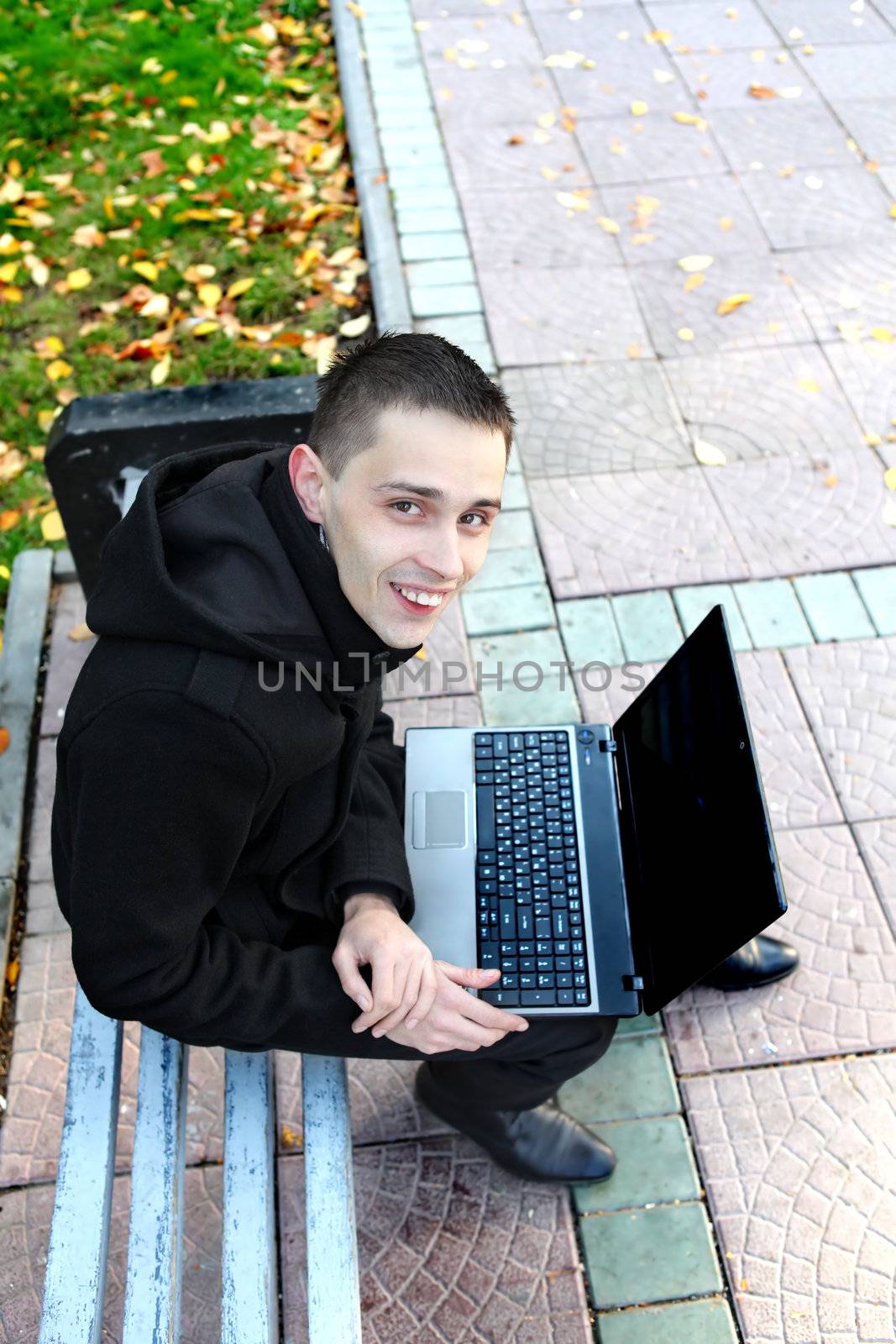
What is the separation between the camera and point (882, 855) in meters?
2.97

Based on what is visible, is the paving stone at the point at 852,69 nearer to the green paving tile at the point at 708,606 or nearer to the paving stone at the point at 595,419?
the paving stone at the point at 595,419

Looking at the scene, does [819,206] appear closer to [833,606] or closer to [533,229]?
[533,229]

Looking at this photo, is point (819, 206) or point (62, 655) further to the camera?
point (819, 206)

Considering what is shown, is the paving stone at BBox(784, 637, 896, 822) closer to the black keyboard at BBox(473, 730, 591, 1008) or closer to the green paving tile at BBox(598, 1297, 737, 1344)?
the black keyboard at BBox(473, 730, 591, 1008)

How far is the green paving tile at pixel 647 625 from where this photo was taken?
3402 millimetres

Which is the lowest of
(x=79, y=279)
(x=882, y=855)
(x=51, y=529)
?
(x=882, y=855)

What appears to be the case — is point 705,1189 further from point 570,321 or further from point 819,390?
point 570,321

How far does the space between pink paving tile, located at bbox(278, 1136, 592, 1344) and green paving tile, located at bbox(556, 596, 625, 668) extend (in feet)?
5.03

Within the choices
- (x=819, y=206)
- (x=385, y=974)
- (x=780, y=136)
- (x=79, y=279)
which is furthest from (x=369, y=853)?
(x=780, y=136)

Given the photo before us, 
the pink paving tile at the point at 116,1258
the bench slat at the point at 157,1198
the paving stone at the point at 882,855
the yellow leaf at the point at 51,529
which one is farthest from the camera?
the yellow leaf at the point at 51,529

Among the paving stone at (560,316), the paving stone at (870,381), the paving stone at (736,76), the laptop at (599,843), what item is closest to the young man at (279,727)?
the laptop at (599,843)

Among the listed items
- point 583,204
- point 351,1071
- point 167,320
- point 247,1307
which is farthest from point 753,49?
point 247,1307

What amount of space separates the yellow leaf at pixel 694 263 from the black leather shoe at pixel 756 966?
3.07 m

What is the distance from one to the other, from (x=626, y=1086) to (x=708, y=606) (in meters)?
1.61
